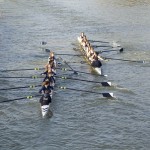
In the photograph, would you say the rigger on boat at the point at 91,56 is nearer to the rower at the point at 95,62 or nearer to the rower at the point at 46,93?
the rower at the point at 95,62

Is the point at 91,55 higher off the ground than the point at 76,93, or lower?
higher

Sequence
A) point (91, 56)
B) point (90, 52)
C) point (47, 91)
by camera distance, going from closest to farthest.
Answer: point (47, 91) < point (91, 56) < point (90, 52)

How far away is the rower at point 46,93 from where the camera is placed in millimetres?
19766

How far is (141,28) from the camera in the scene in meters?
40.8

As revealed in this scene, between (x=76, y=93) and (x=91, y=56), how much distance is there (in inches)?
237

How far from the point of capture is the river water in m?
17.5

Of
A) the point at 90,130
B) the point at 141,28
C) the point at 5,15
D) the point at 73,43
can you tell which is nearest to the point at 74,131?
the point at 90,130

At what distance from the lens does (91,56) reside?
2798 centimetres

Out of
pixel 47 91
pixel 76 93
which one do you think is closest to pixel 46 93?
pixel 47 91

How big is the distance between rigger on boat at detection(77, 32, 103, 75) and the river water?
1.97 ft

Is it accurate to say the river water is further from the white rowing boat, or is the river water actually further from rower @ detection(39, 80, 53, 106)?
rower @ detection(39, 80, 53, 106)

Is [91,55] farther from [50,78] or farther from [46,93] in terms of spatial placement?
[46,93]

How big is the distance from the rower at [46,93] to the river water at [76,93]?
64cm

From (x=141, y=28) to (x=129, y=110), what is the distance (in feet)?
72.1
